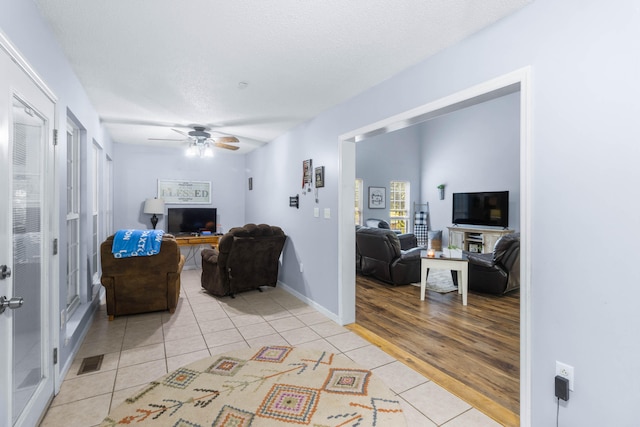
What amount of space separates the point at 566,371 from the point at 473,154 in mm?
6916

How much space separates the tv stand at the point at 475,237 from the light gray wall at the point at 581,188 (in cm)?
556

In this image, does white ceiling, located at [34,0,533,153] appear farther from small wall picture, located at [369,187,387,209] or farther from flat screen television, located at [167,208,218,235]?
small wall picture, located at [369,187,387,209]

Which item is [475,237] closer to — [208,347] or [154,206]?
[208,347]

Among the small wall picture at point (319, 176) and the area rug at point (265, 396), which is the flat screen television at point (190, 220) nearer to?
the small wall picture at point (319, 176)

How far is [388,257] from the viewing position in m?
4.89

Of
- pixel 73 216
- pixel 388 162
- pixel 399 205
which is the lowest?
pixel 73 216

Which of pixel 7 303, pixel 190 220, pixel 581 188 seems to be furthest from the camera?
pixel 190 220

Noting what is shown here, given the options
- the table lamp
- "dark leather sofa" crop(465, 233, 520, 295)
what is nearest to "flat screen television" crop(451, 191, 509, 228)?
"dark leather sofa" crop(465, 233, 520, 295)

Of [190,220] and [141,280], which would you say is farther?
[190,220]

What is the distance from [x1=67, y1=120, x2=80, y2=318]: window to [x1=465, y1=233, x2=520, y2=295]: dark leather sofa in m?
4.76

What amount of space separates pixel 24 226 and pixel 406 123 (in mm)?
2657

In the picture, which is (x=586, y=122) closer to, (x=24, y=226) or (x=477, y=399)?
(x=477, y=399)

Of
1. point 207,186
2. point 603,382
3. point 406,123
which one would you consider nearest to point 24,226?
point 406,123

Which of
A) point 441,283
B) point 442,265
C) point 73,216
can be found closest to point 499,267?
point 442,265
